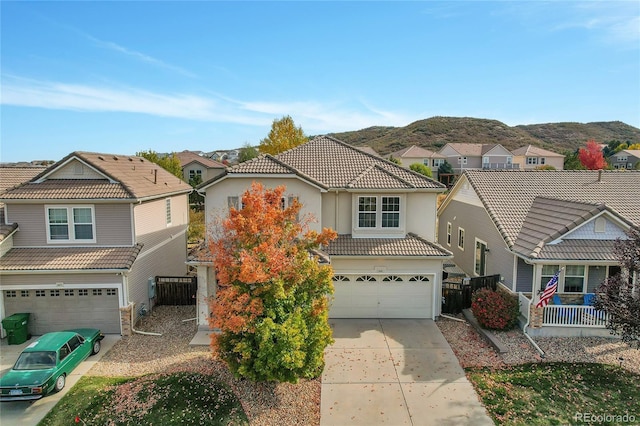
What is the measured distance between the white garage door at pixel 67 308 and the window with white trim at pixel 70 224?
206cm

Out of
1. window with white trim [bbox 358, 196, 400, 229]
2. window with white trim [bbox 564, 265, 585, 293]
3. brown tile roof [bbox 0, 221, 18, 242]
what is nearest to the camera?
brown tile roof [bbox 0, 221, 18, 242]

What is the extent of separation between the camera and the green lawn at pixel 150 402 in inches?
383

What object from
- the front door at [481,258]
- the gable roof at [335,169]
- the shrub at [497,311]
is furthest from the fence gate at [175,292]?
the front door at [481,258]

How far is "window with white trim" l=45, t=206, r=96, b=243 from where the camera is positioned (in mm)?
15125

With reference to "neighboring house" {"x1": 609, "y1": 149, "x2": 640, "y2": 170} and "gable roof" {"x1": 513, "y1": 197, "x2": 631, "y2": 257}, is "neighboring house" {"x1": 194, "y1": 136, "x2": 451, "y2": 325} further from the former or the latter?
"neighboring house" {"x1": 609, "y1": 149, "x2": 640, "y2": 170}

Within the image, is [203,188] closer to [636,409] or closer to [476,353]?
[476,353]

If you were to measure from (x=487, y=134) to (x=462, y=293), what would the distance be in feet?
409

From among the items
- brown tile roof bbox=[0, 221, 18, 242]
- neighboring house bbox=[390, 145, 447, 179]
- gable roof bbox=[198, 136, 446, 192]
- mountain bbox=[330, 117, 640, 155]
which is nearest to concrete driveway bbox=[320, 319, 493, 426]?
gable roof bbox=[198, 136, 446, 192]

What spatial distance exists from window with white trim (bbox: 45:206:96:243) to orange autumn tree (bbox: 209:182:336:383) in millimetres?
8284

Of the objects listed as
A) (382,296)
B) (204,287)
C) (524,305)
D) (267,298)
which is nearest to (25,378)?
(204,287)

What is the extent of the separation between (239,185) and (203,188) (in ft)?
4.78

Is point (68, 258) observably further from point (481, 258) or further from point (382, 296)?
point (481, 258)

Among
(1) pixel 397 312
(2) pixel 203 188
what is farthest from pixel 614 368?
(2) pixel 203 188

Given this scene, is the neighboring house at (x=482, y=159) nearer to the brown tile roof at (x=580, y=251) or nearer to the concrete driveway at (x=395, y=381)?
the brown tile roof at (x=580, y=251)
